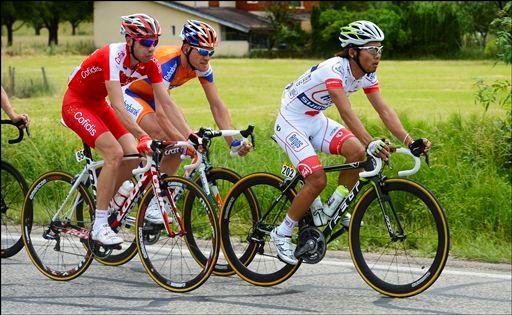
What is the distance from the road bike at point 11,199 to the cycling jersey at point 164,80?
928mm

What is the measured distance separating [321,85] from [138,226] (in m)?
1.72

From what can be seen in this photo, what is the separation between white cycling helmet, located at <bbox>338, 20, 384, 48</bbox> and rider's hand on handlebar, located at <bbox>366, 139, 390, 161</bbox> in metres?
0.72

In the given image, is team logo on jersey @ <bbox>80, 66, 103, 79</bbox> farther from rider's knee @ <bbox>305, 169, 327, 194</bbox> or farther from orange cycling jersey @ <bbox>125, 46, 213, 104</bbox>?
rider's knee @ <bbox>305, 169, 327, 194</bbox>

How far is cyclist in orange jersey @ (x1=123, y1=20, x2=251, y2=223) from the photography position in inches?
295

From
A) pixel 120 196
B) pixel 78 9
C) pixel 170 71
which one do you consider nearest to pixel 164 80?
pixel 170 71

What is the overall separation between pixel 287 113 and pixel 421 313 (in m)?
1.83

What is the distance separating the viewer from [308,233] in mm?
7191

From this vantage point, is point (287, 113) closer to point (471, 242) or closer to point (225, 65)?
point (471, 242)

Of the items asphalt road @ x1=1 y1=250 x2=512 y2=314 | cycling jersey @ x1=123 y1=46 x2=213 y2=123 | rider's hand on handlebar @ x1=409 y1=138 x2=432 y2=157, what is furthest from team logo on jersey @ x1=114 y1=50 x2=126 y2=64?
rider's hand on handlebar @ x1=409 y1=138 x2=432 y2=157

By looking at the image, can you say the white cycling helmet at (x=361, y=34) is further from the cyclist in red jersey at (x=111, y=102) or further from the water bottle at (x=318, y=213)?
the cyclist in red jersey at (x=111, y=102)

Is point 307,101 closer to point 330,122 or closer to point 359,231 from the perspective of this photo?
point 330,122

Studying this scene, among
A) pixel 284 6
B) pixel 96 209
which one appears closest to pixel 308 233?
pixel 96 209

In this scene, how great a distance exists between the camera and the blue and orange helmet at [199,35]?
762cm

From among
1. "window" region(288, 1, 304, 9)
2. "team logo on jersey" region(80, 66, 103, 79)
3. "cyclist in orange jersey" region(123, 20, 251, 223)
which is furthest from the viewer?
"window" region(288, 1, 304, 9)
